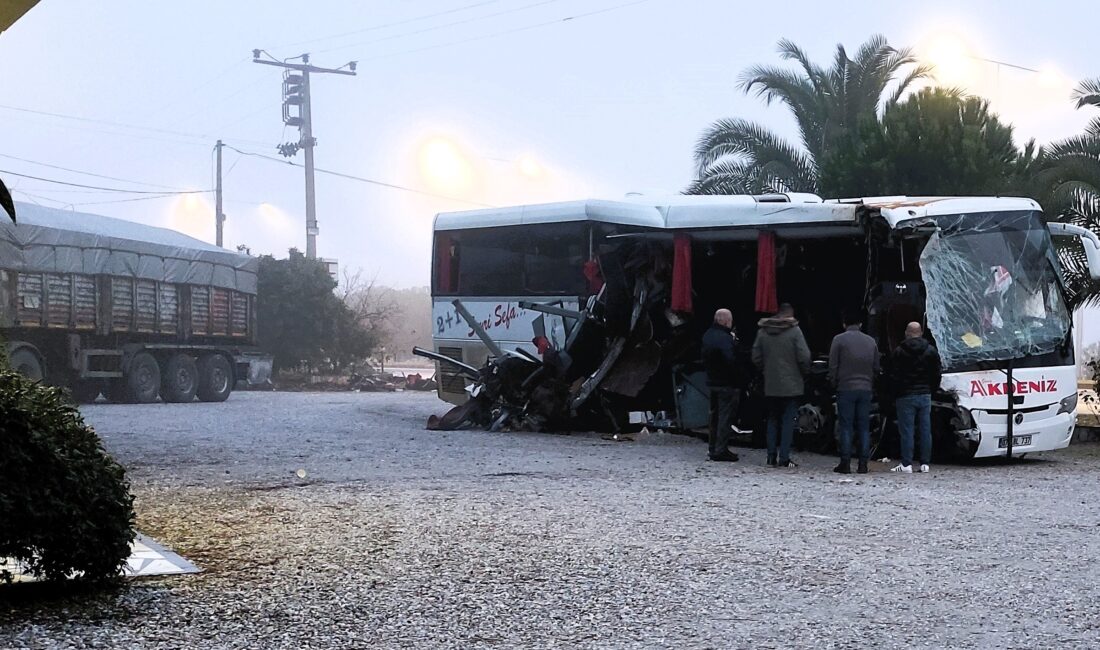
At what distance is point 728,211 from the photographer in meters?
15.8

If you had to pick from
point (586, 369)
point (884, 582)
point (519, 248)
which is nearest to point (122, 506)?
point (884, 582)

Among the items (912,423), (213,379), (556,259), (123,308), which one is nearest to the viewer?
(912,423)

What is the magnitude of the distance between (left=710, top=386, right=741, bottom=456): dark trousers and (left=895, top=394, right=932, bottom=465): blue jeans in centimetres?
171

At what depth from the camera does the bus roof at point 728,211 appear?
1380 cm

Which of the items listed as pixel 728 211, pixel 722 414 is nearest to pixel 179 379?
pixel 728 211

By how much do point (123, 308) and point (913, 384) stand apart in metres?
18.1

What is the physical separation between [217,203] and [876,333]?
4466 centimetres

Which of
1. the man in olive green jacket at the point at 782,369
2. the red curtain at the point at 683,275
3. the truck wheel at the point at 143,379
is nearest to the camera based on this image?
the man in olive green jacket at the point at 782,369

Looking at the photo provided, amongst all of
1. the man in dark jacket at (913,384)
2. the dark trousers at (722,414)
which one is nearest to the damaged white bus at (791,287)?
the man in dark jacket at (913,384)

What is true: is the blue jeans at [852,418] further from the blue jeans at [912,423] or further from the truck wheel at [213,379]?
the truck wheel at [213,379]

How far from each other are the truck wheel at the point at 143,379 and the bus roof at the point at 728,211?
923cm

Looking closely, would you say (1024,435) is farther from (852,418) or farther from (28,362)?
(28,362)

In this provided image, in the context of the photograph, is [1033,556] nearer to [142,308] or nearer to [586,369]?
[586,369]

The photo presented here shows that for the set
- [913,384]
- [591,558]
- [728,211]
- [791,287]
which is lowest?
[591,558]
